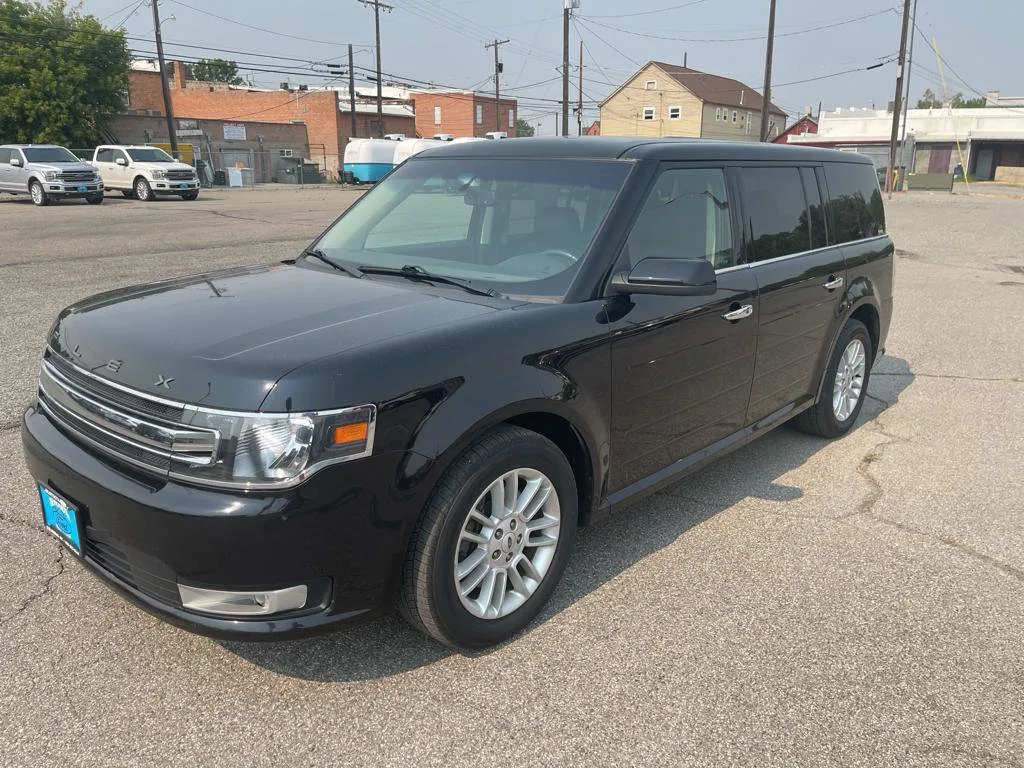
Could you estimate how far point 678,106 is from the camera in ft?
235

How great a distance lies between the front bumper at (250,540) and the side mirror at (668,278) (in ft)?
4.13

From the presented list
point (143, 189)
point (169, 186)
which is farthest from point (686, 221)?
point (143, 189)

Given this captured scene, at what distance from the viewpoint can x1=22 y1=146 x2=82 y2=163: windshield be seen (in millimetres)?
26281

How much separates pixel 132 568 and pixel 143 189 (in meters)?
30.3

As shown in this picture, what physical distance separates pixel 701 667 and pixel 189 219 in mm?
21183

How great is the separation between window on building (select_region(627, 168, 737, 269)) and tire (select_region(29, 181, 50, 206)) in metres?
27.5

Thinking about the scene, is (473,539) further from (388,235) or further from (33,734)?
(388,235)

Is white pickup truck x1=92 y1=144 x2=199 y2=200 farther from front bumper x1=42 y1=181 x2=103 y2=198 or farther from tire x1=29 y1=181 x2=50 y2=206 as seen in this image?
tire x1=29 y1=181 x2=50 y2=206

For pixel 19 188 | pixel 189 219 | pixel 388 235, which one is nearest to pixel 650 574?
pixel 388 235

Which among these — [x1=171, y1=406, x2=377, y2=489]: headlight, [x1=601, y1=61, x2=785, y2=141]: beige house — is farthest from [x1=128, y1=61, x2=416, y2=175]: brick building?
[x1=171, y1=406, x2=377, y2=489]: headlight

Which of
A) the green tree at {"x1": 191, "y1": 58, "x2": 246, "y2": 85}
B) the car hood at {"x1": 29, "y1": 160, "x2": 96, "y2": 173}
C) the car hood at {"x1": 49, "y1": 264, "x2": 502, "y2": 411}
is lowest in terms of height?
the car hood at {"x1": 49, "y1": 264, "x2": 502, "y2": 411}

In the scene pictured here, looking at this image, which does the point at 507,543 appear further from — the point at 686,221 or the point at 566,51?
the point at 566,51

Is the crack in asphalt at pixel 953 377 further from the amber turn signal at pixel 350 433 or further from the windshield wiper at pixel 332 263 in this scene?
the amber turn signal at pixel 350 433

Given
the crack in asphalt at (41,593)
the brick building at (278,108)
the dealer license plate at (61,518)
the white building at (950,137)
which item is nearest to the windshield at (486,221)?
the dealer license plate at (61,518)
